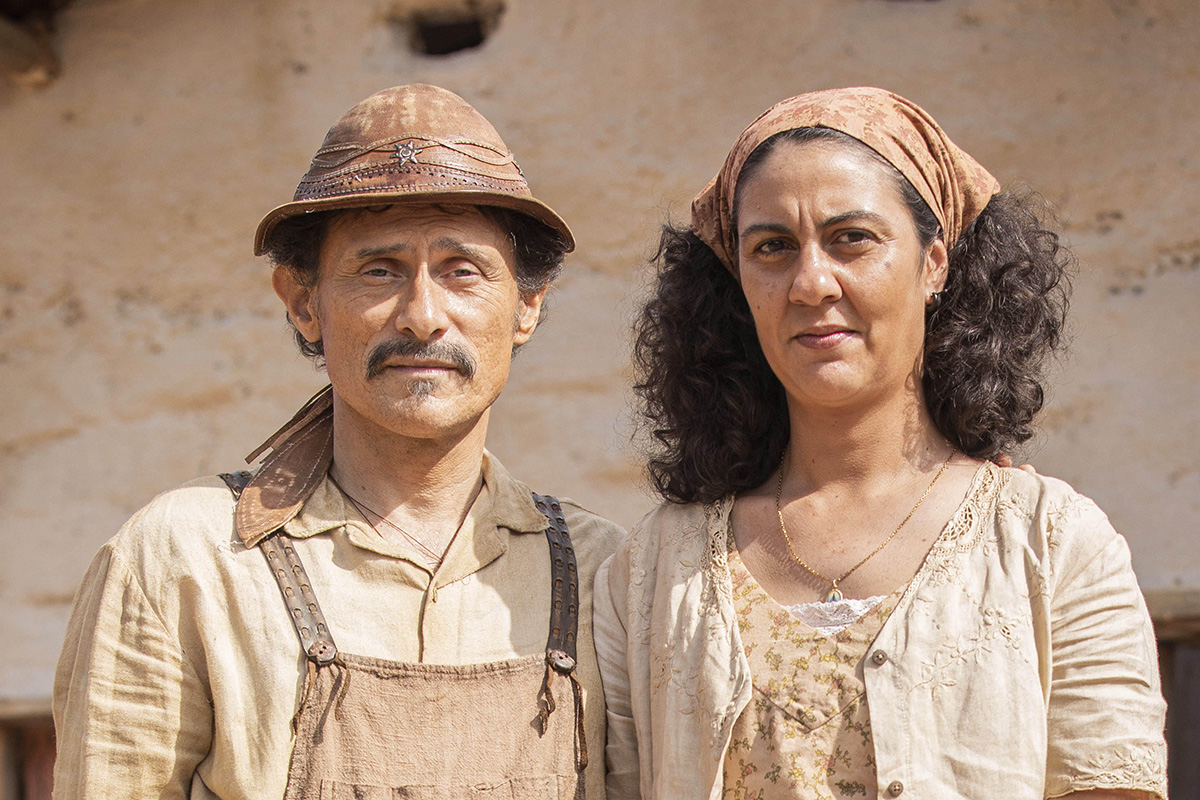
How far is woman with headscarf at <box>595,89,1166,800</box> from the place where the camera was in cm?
234

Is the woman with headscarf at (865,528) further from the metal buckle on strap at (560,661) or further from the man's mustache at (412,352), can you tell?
the man's mustache at (412,352)

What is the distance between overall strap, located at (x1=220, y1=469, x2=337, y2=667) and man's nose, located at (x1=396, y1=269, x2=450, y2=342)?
1.60 feet

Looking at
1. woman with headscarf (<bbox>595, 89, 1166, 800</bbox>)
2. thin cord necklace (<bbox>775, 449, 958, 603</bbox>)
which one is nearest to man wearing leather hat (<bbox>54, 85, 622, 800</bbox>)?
woman with headscarf (<bbox>595, 89, 1166, 800</bbox>)

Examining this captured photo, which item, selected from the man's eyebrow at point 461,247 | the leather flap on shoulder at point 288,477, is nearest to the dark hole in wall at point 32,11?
the leather flap on shoulder at point 288,477

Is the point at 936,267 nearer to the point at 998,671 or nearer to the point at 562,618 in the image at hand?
the point at 998,671

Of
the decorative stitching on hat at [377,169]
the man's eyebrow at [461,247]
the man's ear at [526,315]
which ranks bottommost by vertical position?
the man's ear at [526,315]

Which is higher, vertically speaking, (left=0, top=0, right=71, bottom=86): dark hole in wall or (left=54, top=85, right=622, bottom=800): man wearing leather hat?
(left=0, top=0, right=71, bottom=86): dark hole in wall

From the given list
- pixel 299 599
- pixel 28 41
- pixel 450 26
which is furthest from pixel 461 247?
pixel 28 41

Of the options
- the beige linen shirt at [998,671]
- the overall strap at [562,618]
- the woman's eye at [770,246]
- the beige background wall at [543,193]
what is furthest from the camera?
the beige background wall at [543,193]

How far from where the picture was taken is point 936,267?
2.64 m

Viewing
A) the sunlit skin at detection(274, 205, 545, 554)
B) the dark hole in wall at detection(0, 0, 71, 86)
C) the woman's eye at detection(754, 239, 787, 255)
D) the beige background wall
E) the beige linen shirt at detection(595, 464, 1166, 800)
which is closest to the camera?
the beige linen shirt at detection(595, 464, 1166, 800)

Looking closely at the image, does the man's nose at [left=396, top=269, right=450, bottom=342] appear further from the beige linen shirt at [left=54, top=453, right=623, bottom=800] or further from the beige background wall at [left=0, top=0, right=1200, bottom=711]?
the beige background wall at [left=0, top=0, right=1200, bottom=711]

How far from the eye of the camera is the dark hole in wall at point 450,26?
204 inches

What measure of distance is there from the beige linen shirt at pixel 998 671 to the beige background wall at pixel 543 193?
2.13 m
